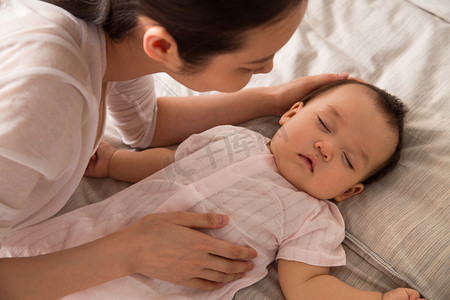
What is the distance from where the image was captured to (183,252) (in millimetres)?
930

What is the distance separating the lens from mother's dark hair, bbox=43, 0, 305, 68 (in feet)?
2.20

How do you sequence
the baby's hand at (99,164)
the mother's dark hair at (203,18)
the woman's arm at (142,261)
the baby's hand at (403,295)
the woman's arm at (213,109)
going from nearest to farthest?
the mother's dark hair at (203,18) < the woman's arm at (142,261) < the baby's hand at (403,295) < the baby's hand at (99,164) < the woman's arm at (213,109)

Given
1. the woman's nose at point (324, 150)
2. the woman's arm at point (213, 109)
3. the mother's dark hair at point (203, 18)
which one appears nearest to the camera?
the mother's dark hair at point (203, 18)

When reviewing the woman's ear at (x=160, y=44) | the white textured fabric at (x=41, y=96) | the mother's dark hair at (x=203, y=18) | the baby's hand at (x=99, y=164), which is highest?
the mother's dark hair at (x=203, y=18)

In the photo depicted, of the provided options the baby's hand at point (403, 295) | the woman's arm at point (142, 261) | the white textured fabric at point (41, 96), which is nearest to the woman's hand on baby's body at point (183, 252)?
the woman's arm at point (142, 261)

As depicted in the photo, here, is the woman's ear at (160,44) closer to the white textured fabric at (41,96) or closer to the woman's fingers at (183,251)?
the white textured fabric at (41,96)

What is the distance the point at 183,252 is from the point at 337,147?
48cm

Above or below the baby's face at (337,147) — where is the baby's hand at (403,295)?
below

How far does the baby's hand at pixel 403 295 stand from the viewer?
0.95 m

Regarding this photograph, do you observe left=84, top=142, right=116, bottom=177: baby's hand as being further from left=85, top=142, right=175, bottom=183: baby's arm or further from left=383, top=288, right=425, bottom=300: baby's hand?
left=383, top=288, right=425, bottom=300: baby's hand

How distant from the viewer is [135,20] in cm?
78

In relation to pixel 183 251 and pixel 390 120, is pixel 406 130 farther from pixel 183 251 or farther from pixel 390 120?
pixel 183 251

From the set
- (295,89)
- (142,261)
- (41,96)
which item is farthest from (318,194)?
(41,96)

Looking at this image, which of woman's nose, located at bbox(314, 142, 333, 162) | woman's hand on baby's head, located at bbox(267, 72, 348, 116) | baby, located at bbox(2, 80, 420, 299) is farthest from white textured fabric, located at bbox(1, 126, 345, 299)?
woman's hand on baby's head, located at bbox(267, 72, 348, 116)
